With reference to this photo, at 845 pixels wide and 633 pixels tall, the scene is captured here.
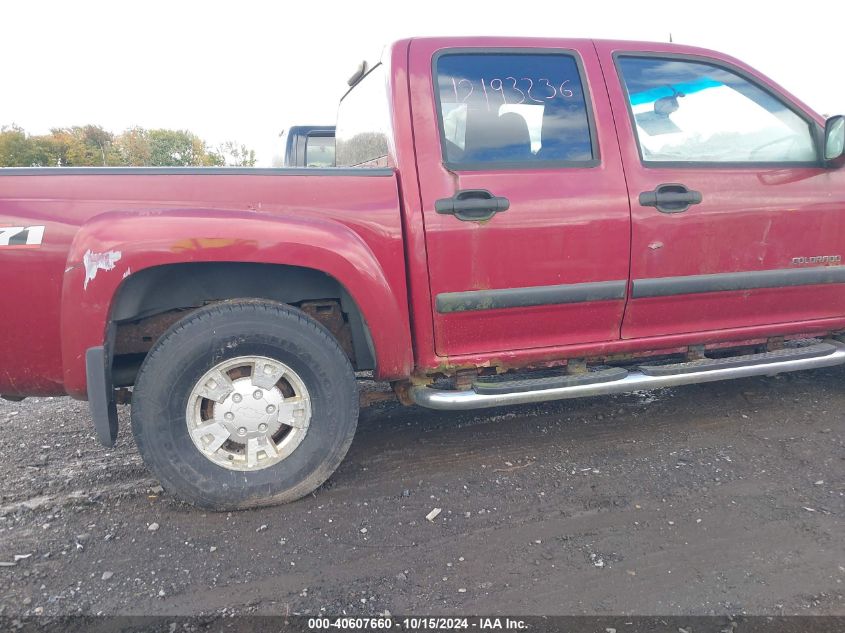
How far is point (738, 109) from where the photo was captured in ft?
9.59

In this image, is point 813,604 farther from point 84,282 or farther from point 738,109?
point 84,282

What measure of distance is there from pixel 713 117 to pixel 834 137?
0.58 metres

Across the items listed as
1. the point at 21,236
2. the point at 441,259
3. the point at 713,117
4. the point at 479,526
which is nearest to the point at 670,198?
the point at 713,117

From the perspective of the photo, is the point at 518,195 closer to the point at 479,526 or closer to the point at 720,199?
the point at 720,199

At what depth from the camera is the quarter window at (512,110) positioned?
2541 millimetres

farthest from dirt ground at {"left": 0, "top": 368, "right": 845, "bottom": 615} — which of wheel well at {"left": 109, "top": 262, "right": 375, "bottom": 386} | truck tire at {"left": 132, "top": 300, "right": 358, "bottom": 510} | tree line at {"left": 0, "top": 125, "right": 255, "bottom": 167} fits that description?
tree line at {"left": 0, "top": 125, "right": 255, "bottom": 167}

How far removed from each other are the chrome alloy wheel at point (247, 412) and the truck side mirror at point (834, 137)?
2860 mm

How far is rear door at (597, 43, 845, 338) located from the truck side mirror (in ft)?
0.21

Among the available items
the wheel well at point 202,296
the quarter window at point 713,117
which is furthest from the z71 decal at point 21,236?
the quarter window at point 713,117

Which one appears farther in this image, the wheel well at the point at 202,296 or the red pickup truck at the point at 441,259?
the wheel well at the point at 202,296

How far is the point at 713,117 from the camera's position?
9.55 feet

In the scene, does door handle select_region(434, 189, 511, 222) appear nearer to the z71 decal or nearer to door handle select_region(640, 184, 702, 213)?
door handle select_region(640, 184, 702, 213)

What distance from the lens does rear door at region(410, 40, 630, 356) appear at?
8.06 feet

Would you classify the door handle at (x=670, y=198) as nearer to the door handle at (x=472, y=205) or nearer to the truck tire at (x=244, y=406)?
the door handle at (x=472, y=205)
